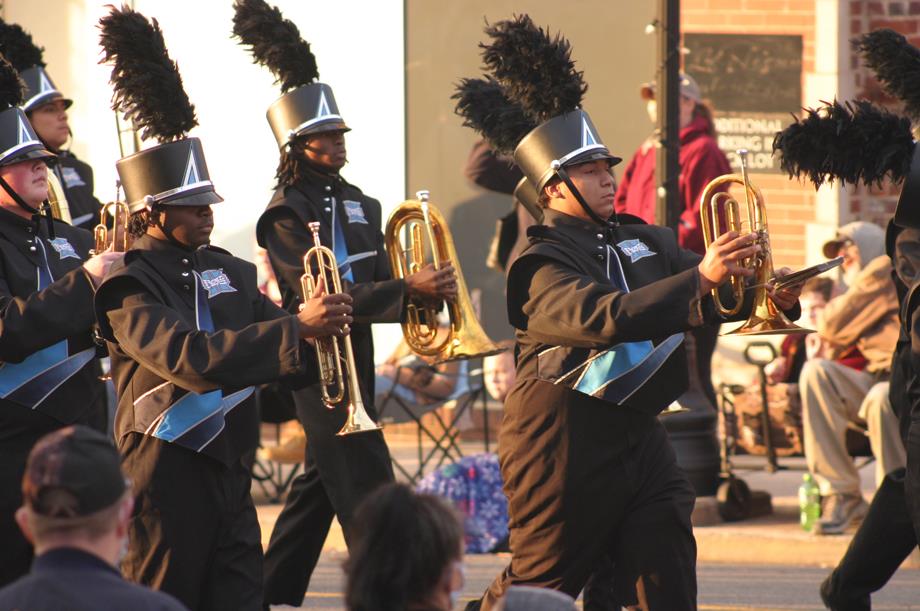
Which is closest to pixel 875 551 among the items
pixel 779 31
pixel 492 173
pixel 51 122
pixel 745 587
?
pixel 745 587

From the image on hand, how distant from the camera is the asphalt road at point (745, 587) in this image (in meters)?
7.88

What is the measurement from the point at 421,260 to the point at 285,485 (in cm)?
340

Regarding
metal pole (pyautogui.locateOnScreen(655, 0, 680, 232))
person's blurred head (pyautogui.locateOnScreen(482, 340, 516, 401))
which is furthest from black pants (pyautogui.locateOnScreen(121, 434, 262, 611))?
person's blurred head (pyautogui.locateOnScreen(482, 340, 516, 401))

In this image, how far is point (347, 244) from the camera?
7.48 meters

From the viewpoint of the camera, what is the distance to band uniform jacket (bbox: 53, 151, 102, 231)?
344 inches

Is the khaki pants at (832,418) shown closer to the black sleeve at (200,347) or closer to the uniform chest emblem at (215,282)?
the uniform chest emblem at (215,282)

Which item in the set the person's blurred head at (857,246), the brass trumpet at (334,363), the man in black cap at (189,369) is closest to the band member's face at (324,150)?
the brass trumpet at (334,363)

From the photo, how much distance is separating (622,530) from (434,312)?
5.71ft

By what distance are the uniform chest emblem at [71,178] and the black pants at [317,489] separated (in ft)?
7.48

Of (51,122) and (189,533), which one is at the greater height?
(51,122)

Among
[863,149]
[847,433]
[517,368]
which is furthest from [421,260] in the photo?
[847,433]

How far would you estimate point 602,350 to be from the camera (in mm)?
5910

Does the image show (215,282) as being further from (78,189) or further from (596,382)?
(78,189)

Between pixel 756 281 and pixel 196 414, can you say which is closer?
pixel 196 414
